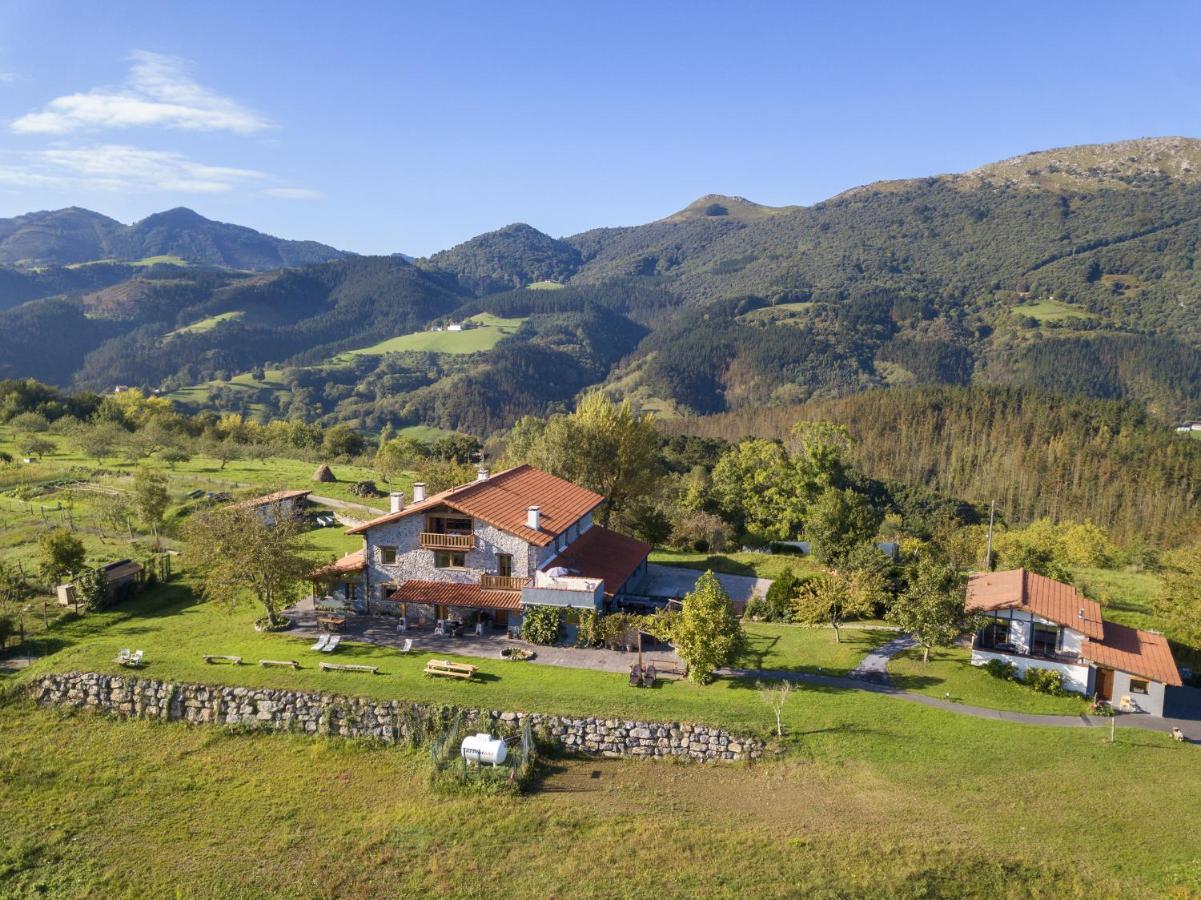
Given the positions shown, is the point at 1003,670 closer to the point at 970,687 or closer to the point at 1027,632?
the point at 1027,632

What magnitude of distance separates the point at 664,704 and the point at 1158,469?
95.2 meters

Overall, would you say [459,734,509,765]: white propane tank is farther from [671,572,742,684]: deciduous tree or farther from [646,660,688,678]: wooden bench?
[671,572,742,684]: deciduous tree

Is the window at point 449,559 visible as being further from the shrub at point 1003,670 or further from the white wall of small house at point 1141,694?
the white wall of small house at point 1141,694

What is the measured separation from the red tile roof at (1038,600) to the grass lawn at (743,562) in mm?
10823

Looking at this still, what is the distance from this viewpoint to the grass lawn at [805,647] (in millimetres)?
31172

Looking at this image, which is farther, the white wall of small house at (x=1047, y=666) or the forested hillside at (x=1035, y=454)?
the forested hillside at (x=1035, y=454)

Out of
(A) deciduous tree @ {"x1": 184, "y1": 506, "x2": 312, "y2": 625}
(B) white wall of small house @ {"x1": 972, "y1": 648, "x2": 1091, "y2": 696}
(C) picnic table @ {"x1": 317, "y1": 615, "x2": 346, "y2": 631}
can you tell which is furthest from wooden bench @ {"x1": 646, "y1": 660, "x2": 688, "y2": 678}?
(A) deciduous tree @ {"x1": 184, "y1": 506, "x2": 312, "y2": 625}

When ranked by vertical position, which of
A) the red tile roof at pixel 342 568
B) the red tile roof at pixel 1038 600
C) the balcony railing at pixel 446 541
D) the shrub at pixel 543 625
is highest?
the balcony railing at pixel 446 541

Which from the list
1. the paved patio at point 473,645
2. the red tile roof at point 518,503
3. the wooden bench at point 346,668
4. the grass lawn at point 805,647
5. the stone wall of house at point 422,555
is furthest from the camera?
the stone wall of house at point 422,555

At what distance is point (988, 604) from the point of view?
31.0m

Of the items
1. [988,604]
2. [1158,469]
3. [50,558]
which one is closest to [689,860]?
[988,604]

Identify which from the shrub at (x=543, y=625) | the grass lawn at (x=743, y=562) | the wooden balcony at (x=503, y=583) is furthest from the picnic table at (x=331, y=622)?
the grass lawn at (x=743, y=562)

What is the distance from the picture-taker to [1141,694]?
94.6 ft

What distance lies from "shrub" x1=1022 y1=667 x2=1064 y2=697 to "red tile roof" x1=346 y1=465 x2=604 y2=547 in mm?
21716
